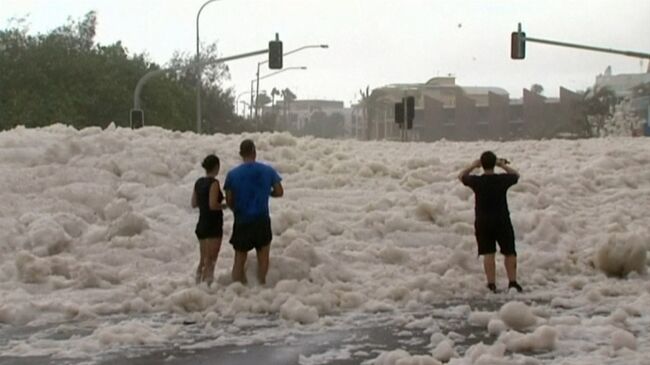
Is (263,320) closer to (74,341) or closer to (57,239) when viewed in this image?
(74,341)

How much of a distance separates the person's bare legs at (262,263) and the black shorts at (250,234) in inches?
3.9

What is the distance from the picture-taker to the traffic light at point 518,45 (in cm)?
3334

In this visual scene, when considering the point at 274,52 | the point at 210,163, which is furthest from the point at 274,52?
the point at 210,163

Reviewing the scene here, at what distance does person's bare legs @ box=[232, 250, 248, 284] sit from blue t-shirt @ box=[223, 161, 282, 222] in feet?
1.26

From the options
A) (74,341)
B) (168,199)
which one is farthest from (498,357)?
(168,199)

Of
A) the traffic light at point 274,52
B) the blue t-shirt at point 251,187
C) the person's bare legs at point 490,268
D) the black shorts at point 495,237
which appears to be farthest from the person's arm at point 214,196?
the traffic light at point 274,52

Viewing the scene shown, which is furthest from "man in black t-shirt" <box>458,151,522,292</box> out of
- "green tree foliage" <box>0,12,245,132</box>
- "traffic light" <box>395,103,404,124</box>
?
"green tree foliage" <box>0,12,245,132</box>

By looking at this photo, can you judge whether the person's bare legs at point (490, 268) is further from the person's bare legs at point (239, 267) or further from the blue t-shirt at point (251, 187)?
the person's bare legs at point (239, 267)

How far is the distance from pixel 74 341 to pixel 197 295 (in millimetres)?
1745

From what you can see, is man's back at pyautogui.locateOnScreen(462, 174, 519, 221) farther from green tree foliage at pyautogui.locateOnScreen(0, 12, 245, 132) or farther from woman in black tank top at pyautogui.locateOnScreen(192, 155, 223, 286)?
green tree foliage at pyautogui.locateOnScreen(0, 12, 245, 132)

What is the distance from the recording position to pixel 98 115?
4228 cm

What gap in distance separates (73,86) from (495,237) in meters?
33.2

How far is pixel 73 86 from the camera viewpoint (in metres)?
41.8

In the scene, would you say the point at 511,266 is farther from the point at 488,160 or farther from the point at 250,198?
the point at 250,198
